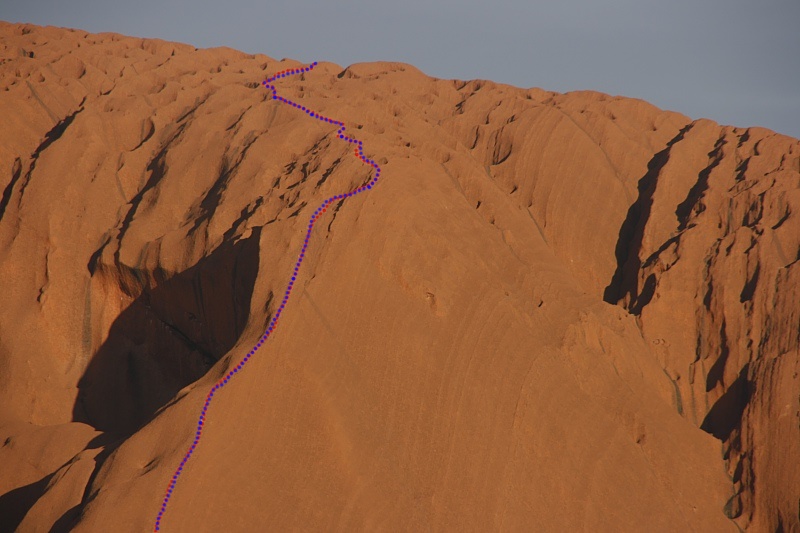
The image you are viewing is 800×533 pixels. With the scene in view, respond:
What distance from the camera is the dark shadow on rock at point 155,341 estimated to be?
1283 cm

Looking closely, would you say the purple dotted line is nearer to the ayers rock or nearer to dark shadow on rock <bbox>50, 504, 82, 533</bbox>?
the ayers rock

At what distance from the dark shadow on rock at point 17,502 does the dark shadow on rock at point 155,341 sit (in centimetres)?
224

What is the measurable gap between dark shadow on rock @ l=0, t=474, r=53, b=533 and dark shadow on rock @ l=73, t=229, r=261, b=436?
224 cm

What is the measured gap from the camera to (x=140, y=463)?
31.0 feet

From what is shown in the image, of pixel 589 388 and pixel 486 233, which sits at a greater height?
pixel 486 233

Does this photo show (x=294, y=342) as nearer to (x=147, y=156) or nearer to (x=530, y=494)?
(x=530, y=494)

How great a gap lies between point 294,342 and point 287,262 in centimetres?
124

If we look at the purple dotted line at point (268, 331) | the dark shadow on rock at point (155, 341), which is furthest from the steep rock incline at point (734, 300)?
the dark shadow on rock at point (155, 341)

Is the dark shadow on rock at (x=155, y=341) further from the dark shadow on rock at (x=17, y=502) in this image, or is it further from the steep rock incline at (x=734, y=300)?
the steep rock incline at (x=734, y=300)

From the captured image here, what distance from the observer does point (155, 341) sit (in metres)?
14.2

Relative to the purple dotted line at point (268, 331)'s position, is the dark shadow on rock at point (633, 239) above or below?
above

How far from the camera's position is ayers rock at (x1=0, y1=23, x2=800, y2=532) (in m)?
9.66

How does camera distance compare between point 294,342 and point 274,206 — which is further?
point 274,206

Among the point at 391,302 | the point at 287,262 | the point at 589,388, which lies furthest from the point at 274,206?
the point at 589,388
